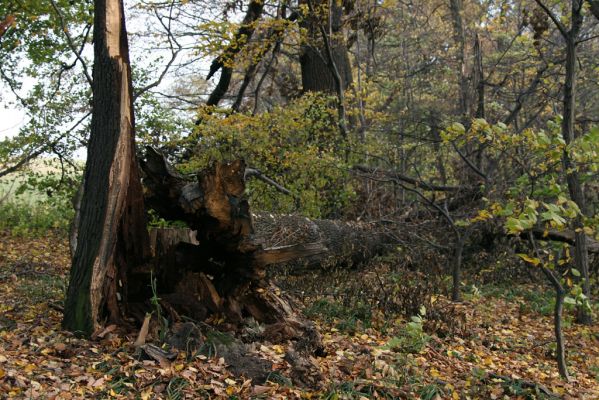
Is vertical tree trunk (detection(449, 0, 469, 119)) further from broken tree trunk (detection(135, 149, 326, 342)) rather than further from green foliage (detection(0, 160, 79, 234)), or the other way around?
green foliage (detection(0, 160, 79, 234))

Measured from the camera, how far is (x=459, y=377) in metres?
5.52

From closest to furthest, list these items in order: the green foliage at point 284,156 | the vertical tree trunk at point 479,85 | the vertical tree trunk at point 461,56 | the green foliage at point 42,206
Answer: the green foliage at point 284,156 → the vertical tree trunk at point 479,85 → the vertical tree trunk at point 461,56 → the green foliage at point 42,206

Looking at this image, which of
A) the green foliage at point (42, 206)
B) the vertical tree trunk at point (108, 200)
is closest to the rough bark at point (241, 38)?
the green foliage at point (42, 206)

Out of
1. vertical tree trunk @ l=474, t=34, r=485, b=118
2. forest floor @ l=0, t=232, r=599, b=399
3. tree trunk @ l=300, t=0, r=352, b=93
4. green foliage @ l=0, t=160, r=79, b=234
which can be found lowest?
forest floor @ l=0, t=232, r=599, b=399

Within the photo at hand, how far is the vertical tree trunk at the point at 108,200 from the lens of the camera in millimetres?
5539

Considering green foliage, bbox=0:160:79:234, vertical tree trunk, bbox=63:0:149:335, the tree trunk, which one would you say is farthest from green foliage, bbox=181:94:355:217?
vertical tree trunk, bbox=63:0:149:335

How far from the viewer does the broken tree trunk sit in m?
5.64

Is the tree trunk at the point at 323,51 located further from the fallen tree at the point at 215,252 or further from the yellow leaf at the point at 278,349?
the yellow leaf at the point at 278,349

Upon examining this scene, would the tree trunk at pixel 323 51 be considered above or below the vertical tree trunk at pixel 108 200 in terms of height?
above

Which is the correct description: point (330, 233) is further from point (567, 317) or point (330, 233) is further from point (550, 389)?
point (550, 389)

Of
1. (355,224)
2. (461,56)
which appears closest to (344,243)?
(355,224)

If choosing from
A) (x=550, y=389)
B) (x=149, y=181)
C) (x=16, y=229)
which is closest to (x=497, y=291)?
(x=550, y=389)

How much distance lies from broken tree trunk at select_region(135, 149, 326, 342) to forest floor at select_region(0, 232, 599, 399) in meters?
0.64

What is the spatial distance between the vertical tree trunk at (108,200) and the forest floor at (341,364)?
0.34 meters
